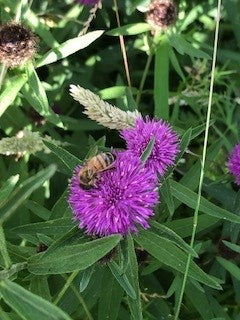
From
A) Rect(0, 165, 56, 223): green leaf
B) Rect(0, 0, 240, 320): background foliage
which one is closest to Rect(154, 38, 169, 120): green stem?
Rect(0, 0, 240, 320): background foliage

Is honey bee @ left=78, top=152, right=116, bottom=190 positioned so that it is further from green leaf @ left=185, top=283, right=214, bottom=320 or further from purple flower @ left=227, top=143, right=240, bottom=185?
green leaf @ left=185, top=283, right=214, bottom=320

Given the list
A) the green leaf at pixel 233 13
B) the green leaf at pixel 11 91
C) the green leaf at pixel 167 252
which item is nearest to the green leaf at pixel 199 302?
the green leaf at pixel 167 252

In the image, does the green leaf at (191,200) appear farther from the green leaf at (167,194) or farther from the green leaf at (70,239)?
the green leaf at (70,239)

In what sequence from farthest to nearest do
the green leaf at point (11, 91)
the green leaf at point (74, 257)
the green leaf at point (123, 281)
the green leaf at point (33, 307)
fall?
1. the green leaf at point (11, 91)
2. the green leaf at point (123, 281)
3. the green leaf at point (74, 257)
4. the green leaf at point (33, 307)

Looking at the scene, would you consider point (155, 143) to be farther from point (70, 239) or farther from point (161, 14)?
point (161, 14)

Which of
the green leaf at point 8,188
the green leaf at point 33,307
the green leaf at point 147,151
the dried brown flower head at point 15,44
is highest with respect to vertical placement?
the dried brown flower head at point 15,44

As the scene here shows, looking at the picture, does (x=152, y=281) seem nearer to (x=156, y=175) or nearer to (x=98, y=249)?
(x=156, y=175)

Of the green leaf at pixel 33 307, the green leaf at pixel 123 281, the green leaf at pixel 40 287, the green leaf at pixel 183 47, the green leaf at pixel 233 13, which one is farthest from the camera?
the green leaf at pixel 233 13
